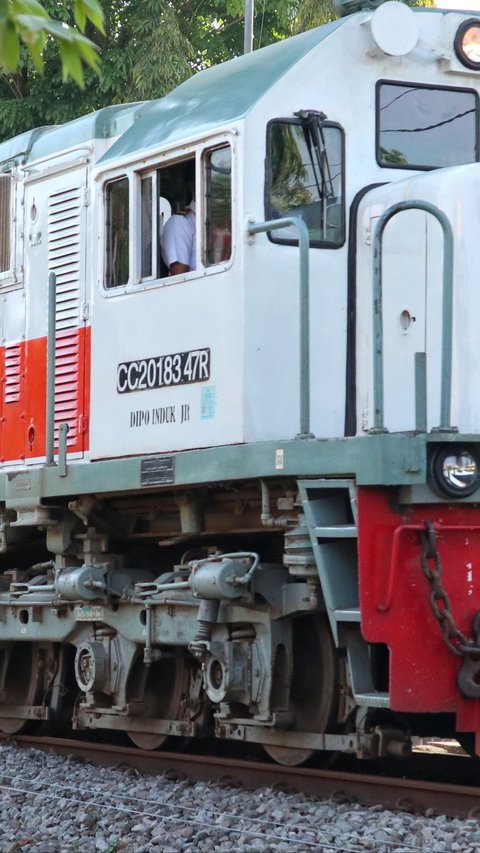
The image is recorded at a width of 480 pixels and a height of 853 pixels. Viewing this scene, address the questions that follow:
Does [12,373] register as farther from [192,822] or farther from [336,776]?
[192,822]

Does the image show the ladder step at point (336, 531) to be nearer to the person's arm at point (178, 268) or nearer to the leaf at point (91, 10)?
the person's arm at point (178, 268)

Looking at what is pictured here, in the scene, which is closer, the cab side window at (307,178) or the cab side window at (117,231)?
the cab side window at (307,178)

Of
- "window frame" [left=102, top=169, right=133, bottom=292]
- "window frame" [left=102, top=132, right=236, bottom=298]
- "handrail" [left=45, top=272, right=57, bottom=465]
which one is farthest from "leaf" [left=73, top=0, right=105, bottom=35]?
"handrail" [left=45, top=272, right=57, bottom=465]

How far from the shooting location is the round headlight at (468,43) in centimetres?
839

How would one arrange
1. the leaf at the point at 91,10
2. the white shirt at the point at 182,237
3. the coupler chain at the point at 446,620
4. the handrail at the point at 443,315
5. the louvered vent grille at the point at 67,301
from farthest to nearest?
1. the louvered vent grille at the point at 67,301
2. the white shirt at the point at 182,237
3. the coupler chain at the point at 446,620
4. the handrail at the point at 443,315
5. the leaf at the point at 91,10

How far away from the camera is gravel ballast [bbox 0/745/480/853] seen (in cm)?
661

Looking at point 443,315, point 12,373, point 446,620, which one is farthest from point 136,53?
point 446,620

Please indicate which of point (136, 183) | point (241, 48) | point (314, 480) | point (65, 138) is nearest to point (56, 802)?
point (314, 480)

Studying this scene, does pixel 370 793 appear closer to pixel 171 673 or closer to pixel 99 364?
pixel 171 673

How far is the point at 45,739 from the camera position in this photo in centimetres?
1034

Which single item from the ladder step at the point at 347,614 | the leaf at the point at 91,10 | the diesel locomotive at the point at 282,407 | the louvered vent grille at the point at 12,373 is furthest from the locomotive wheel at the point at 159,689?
the leaf at the point at 91,10

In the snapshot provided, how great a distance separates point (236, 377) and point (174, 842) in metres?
2.55

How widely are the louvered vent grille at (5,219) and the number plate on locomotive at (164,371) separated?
228 cm

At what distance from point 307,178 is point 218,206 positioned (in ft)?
1.74
